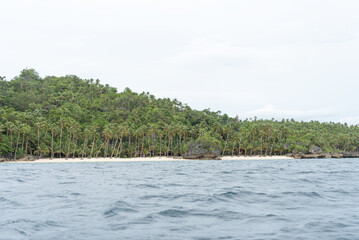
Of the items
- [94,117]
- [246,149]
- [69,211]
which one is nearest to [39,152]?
[94,117]

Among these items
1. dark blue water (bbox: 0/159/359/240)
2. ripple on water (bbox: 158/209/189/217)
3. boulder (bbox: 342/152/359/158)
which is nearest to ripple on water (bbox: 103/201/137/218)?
dark blue water (bbox: 0/159/359/240)

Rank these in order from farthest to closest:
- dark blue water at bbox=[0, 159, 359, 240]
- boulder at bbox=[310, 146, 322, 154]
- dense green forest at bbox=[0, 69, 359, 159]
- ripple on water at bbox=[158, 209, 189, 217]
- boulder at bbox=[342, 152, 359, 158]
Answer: boulder at bbox=[342, 152, 359, 158] → boulder at bbox=[310, 146, 322, 154] → dense green forest at bbox=[0, 69, 359, 159] → ripple on water at bbox=[158, 209, 189, 217] → dark blue water at bbox=[0, 159, 359, 240]

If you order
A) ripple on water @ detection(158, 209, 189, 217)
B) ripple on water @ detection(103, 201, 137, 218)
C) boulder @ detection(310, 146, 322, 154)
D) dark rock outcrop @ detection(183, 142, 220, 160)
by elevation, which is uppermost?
boulder @ detection(310, 146, 322, 154)

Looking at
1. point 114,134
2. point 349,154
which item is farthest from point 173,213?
point 349,154

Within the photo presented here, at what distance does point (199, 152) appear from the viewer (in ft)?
470

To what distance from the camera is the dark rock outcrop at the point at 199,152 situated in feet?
470

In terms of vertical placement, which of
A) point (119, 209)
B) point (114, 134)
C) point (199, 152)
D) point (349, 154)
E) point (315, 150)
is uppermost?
point (114, 134)

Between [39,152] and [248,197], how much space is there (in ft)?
395

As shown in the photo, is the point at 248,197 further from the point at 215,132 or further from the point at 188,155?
the point at 215,132

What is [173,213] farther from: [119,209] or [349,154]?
[349,154]

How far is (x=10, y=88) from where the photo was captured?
621 ft

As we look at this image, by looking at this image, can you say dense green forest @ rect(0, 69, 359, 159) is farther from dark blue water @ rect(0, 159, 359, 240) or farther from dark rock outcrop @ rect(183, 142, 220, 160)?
dark blue water @ rect(0, 159, 359, 240)

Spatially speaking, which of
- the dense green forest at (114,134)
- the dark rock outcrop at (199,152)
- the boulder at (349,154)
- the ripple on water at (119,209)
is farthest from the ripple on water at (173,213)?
the boulder at (349,154)

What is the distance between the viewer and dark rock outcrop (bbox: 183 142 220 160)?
470ft
